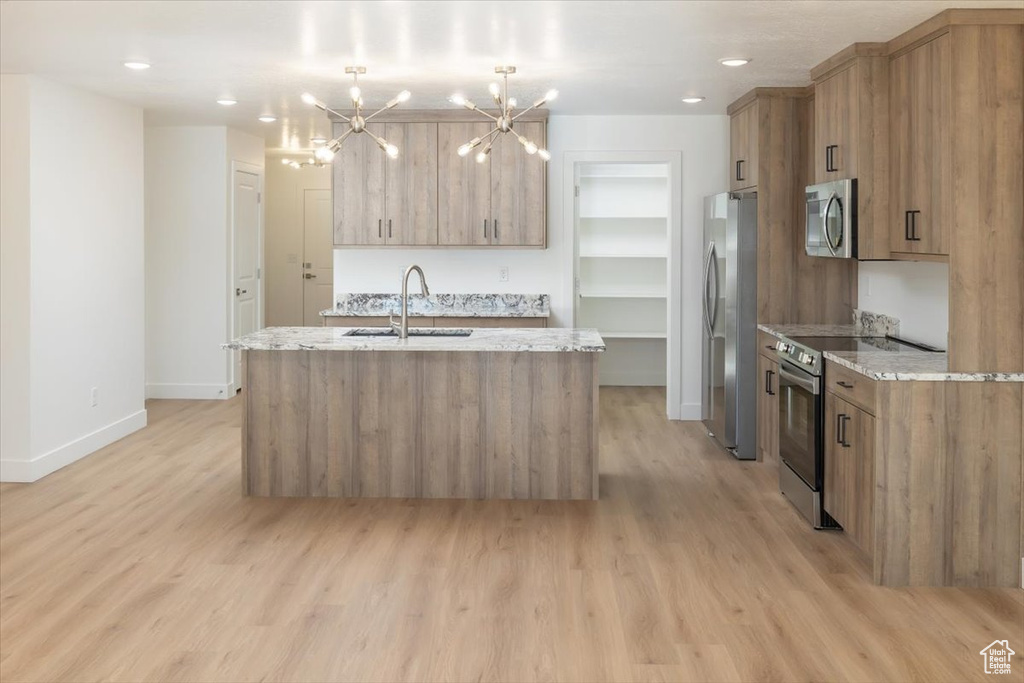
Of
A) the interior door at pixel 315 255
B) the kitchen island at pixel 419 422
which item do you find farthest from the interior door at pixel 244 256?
the kitchen island at pixel 419 422

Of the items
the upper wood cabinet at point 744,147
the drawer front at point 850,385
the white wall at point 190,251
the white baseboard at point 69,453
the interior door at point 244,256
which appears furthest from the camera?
the interior door at point 244,256

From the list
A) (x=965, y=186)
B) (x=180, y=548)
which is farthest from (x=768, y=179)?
(x=180, y=548)

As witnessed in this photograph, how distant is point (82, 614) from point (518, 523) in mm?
2027

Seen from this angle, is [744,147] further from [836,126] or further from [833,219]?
[833,219]

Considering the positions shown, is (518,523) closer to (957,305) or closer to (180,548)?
(180,548)

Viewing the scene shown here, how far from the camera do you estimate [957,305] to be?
3.93m

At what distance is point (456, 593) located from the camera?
150 inches

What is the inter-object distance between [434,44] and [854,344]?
8.49 ft

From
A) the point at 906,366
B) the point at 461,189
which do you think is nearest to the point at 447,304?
the point at 461,189

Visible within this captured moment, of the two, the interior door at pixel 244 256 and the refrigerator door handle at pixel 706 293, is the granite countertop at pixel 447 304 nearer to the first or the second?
the refrigerator door handle at pixel 706 293

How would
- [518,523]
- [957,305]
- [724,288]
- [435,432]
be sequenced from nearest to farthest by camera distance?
[957,305] < [518,523] < [435,432] < [724,288]

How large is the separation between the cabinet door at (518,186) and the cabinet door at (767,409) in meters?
2.01

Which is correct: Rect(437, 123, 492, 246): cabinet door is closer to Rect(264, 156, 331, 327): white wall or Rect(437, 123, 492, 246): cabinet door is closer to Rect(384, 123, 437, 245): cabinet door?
Rect(384, 123, 437, 245): cabinet door

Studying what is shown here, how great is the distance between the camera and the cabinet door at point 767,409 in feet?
19.3
